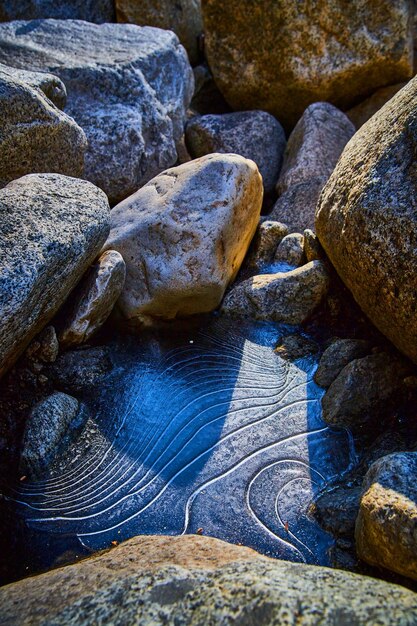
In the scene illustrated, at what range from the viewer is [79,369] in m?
3.54

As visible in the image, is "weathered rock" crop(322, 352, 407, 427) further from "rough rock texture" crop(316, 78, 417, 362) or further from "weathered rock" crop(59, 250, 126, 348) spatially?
"weathered rock" crop(59, 250, 126, 348)

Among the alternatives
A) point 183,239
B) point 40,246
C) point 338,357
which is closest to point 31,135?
point 40,246

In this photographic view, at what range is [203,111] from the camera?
7172mm

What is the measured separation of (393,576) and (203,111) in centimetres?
607

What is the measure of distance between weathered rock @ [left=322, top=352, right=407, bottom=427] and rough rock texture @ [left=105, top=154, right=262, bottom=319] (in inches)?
47.7

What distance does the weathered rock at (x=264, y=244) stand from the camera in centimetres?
462

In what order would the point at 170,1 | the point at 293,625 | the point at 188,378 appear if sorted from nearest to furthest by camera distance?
the point at 293,625 < the point at 188,378 < the point at 170,1

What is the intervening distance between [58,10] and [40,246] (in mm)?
4822

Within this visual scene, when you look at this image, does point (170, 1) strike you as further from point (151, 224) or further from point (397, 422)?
point (397, 422)

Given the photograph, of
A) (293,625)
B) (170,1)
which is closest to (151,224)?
(293,625)

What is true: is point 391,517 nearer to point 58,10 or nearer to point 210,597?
point 210,597

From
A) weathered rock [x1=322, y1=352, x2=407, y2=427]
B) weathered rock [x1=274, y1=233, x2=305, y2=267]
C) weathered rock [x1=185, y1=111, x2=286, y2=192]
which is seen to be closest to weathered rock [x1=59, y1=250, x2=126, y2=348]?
weathered rock [x1=274, y1=233, x2=305, y2=267]

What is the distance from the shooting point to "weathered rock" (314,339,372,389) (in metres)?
3.49

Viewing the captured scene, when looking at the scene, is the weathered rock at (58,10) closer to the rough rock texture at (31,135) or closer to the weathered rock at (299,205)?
the rough rock texture at (31,135)
